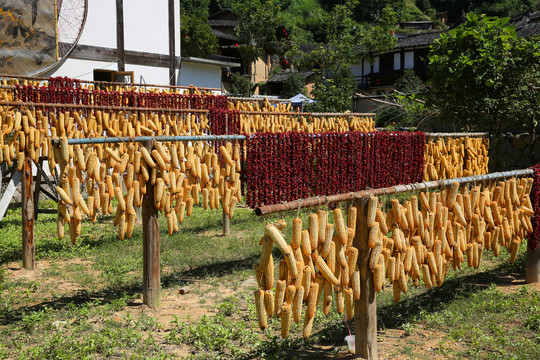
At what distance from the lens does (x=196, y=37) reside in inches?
1167

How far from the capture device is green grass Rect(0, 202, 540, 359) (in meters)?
4.13

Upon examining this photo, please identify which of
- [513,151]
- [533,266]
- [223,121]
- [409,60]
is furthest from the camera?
[409,60]

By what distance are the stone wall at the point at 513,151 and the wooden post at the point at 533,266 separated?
561 cm

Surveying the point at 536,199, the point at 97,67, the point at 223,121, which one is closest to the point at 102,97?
the point at 223,121

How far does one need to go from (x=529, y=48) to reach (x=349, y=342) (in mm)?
8185

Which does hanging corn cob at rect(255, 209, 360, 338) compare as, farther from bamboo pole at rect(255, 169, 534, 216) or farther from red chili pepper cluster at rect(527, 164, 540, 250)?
red chili pepper cluster at rect(527, 164, 540, 250)

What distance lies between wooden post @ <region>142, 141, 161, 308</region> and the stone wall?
844 centimetres

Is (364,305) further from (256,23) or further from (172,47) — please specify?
(256,23)

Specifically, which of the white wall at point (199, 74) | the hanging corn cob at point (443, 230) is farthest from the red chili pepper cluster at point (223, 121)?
the white wall at point (199, 74)

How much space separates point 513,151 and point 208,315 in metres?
9.01

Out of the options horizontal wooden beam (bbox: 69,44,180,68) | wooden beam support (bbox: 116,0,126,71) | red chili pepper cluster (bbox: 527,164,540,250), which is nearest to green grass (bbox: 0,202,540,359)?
red chili pepper cluster (bbox: 527,164,540,250)

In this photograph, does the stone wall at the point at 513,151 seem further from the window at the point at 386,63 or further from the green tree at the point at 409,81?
the window at the point at 386,63

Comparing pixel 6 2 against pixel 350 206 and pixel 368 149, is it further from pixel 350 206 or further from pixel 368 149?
pixel 350 206

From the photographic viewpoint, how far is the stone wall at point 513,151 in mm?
10922
